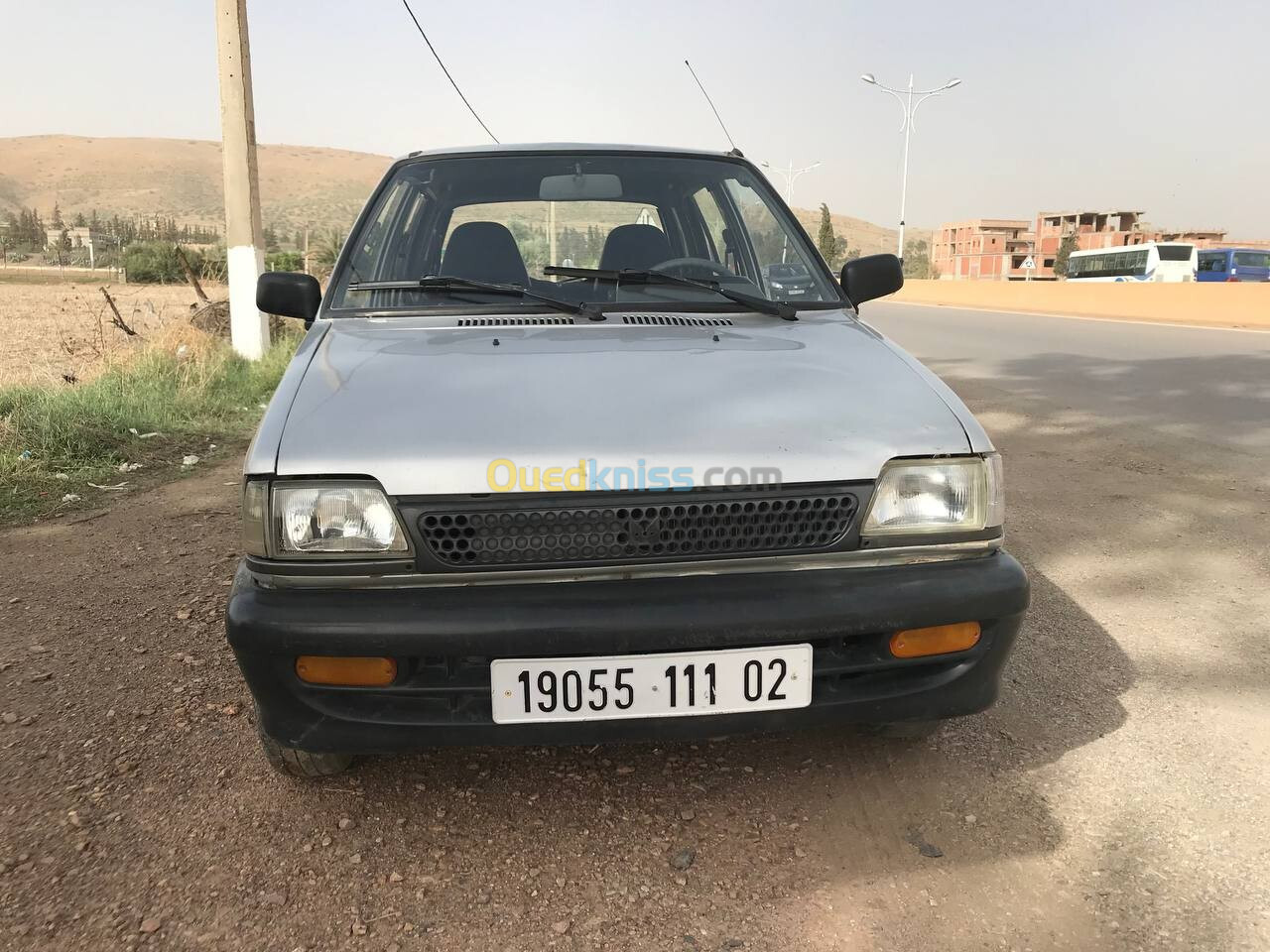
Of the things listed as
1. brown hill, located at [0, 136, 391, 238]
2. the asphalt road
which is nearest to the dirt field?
the asphalt road

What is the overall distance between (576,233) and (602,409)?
159 cm

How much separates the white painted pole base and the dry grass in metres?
0.57

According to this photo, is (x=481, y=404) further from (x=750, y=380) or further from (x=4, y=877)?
(x=4, y=877)

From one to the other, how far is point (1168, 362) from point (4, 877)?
41.3ft

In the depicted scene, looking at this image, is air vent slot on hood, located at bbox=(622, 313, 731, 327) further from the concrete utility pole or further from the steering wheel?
the concrete utility pole

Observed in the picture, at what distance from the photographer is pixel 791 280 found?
317cm

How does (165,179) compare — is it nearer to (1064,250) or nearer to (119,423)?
(1064,250)

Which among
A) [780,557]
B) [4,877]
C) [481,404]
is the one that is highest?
[481,404]

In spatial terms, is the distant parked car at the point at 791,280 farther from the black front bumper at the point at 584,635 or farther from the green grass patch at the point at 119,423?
the green grass patch at the point at 119,423

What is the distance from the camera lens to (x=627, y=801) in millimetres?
2391

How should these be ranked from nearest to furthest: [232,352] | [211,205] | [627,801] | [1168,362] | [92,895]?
[92,895], [627,801], [232,352], [1168,362], [211,205]

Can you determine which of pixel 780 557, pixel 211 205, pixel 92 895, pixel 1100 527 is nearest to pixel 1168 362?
pixel 1100 527

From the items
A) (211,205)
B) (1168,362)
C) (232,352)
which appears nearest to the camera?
(232,352)

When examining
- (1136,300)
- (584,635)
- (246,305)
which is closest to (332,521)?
(584,635)
